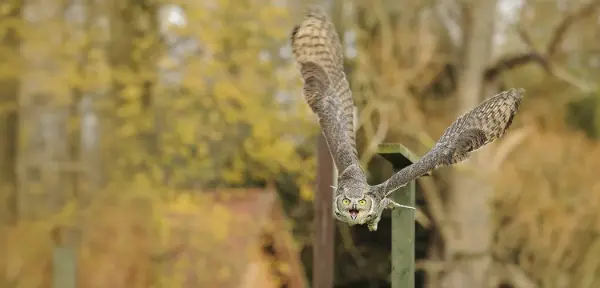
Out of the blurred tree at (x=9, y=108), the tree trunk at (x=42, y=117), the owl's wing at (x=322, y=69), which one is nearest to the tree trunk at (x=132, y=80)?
the tree trunk at (x=42, y=117)

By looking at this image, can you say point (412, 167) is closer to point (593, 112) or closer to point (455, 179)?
point (455, 179)

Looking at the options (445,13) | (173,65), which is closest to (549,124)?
(445,13)

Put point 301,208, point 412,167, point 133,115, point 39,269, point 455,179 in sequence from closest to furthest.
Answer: point 412,167 < point 39,269 < point 133,115 < point 455,179 < point 301,208

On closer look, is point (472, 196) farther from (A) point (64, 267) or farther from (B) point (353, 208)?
(B) point (353, 208)

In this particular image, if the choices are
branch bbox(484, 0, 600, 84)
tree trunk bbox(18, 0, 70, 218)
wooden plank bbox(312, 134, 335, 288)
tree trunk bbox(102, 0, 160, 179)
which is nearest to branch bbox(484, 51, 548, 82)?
branch bbox(484, 0, 600, 84)

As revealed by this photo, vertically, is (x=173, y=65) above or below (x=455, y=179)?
above

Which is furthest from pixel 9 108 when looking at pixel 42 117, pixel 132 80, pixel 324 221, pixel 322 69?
pixel 322 69

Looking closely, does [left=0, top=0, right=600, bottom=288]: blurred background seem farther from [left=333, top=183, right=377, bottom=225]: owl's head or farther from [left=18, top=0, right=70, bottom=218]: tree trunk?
[left=333, top=183, right=377, bottom=225]: owl's head

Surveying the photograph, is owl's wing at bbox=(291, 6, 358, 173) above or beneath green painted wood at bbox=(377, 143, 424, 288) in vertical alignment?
above
